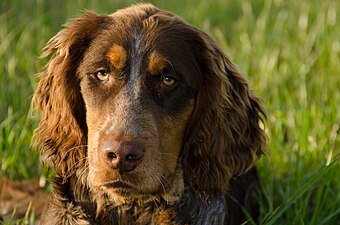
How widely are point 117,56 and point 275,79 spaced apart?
302 centimetres

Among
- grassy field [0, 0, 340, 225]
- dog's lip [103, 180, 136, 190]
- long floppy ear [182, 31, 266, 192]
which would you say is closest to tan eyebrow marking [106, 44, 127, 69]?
long floppy ear [182, 31, 266, 192]

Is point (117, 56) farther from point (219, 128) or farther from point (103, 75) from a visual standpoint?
point (219, 128)

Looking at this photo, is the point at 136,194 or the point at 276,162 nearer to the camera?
the point at 136,194

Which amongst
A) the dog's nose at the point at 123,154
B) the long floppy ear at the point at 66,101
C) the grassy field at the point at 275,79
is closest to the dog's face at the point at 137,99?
the dog's nose at the point at 123,154

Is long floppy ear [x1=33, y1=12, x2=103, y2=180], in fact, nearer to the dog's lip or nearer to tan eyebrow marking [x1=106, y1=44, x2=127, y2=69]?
tan eyebrow marking [x1=106, y1=44, x2=127, y2=69]

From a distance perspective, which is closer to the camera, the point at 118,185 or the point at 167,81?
the point at 118,185

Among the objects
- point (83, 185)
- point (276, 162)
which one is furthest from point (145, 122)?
point (276, 162)

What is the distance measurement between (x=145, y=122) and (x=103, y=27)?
2.46 feet

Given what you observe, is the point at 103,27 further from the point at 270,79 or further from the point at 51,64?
the point at 270,79

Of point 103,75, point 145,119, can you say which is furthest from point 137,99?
point 103,75

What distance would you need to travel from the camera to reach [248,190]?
19.6 ft

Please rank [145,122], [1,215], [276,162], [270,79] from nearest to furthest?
[145,122], [1,215], [276,162], [270,79]

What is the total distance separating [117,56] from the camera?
480 centimetres

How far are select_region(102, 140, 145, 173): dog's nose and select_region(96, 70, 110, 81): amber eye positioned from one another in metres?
0.52
